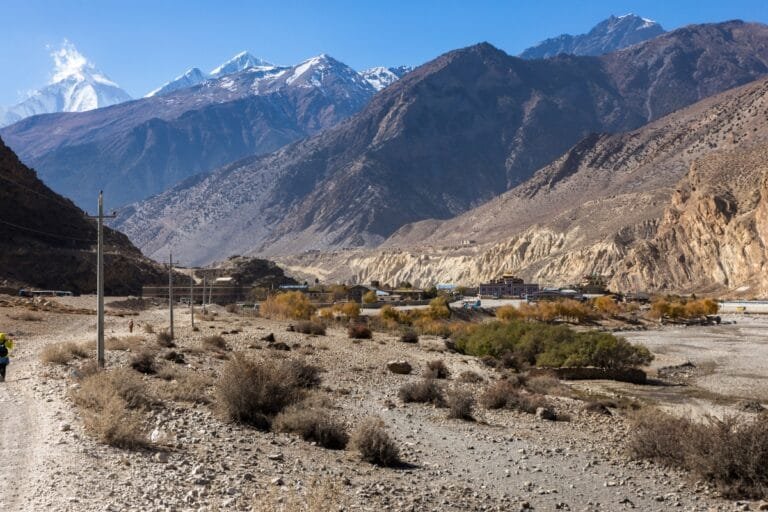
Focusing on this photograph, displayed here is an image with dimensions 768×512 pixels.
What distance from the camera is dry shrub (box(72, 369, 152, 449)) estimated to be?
11633 millimetres

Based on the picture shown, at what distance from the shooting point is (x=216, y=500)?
9.69m

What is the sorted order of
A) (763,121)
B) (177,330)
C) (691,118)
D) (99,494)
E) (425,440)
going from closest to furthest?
(99,494)
(425,440)
(177,330)
(763,121)
(691,118)

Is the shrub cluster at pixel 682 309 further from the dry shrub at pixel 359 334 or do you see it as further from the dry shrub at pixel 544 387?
Result: the dry shrub at pixel 544 387

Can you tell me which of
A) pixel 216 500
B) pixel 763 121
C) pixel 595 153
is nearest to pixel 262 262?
pixel 216 500

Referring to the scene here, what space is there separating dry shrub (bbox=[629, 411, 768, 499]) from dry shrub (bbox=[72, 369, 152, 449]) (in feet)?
30.2

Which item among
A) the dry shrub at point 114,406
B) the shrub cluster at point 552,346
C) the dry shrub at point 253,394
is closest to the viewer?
the dry shrub at point 114,406

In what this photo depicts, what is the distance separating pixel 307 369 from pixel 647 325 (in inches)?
2383

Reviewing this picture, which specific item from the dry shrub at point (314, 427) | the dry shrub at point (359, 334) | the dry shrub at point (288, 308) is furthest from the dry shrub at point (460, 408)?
the dry shrub at point (288, 308)

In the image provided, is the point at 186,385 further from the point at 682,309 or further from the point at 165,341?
the point at 682,309

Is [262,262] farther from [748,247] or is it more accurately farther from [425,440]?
[425,440]

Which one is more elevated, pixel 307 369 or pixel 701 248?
pixel 701 248

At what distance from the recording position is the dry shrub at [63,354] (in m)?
20.4

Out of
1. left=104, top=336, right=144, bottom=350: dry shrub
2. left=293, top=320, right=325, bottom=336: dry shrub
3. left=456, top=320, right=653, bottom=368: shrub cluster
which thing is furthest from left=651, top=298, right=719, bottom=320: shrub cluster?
left=104, top=336, right=144, bottom=350: dry shrub

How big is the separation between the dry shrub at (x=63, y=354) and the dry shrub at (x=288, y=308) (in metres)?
34.4
